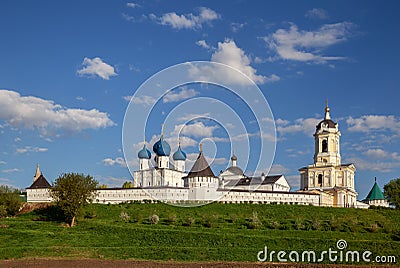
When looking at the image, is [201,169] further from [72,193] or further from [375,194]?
[375,194]

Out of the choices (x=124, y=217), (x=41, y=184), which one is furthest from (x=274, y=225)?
(x=41, y=184)

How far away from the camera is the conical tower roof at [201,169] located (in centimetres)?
6141

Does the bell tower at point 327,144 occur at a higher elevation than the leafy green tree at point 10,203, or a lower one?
higher

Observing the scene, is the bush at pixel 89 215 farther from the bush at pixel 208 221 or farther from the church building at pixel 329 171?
the church building at pixel 329 171

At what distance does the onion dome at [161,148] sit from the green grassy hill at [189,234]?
2182 centimetres

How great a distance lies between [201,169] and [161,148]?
18897 mm

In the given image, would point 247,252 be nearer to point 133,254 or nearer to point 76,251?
point 133,254

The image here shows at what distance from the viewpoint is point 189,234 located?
42156 millimetres

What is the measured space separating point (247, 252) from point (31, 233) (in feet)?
57.5

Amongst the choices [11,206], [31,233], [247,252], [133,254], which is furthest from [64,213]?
[247,252]

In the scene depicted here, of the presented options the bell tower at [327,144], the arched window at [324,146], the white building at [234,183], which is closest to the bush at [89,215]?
the white building at [234,183]

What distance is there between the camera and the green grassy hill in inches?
1462

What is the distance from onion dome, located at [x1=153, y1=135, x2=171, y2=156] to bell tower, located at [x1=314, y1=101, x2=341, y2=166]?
21.2m

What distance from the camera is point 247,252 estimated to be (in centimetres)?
3722
